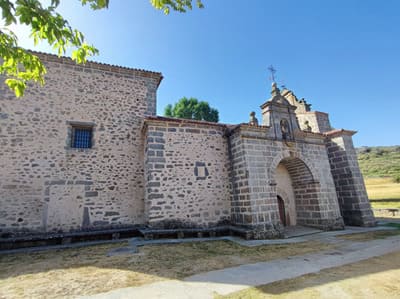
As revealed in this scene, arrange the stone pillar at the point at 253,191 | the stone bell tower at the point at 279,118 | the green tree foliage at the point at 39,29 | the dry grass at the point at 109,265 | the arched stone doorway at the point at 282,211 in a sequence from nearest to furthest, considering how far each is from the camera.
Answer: the green tree foliage at the point at 39,29, the dry grass at the point at 109,265, the stone pillar at the point at 253,191, the stone bell tower at the point at 279,118, the arched stone doorway at the point at 282,211

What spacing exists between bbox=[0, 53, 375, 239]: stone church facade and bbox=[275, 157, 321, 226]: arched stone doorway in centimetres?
5

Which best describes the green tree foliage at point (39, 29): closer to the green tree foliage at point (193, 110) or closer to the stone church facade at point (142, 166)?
the stone church facade at point (142, 166)

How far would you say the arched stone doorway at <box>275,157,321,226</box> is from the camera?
7.80 m

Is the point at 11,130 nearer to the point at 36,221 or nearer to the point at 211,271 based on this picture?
the point at 36,221

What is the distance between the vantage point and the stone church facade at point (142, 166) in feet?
21.7

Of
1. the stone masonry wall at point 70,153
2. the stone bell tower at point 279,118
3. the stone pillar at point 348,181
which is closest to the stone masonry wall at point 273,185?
the stone bell tower at point 279,118

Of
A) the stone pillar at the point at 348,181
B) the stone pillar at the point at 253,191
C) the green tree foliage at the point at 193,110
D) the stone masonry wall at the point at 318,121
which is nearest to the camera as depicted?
the stone pillar at the point at 253,191

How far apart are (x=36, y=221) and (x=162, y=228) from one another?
175 inches

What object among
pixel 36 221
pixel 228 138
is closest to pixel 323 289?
pixel 228 138

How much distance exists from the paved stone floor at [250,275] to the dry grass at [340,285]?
0.20 m

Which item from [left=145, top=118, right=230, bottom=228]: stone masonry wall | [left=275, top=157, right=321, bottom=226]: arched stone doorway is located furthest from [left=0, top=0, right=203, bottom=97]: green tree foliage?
[left=275, top=157, right=321, bottom=226]: arched stone doorway

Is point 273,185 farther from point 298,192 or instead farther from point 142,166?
point 142,166

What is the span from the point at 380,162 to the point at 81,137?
51.4 meters

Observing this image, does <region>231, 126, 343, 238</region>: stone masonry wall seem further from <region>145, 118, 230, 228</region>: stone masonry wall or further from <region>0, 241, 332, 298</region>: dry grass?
<region>0, 241, 332, 298</region>: dry grass
